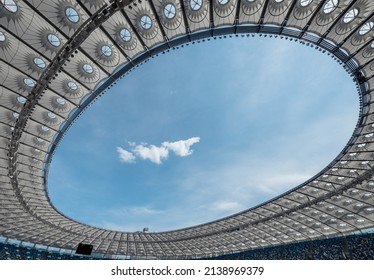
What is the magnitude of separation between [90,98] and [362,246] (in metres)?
Result: 43.0

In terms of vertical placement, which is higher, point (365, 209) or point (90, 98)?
point (90, 98)

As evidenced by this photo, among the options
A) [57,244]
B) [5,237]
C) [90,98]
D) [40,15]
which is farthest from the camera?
[57,244]

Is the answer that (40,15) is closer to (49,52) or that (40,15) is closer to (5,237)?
(49,52)

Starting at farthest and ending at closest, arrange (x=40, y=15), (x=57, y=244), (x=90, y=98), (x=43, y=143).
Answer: (x=57, y=244) < (x=43, y=143) < (x=90, y=98) < (x=40, y=15)

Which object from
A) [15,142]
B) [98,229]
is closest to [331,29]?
[15,142]

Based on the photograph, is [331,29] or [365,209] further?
[365,209]

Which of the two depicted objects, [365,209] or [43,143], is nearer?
[43,143]

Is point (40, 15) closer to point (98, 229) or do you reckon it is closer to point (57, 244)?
point (98, 229)

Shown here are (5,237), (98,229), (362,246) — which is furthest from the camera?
(5,237)

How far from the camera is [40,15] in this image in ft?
47.9

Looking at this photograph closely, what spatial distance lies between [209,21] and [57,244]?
64.9 m

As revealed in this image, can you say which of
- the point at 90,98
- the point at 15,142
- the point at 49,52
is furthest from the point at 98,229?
the point at 49,52

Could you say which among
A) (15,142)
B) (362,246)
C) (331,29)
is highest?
(331,29)

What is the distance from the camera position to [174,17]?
15.4 m
